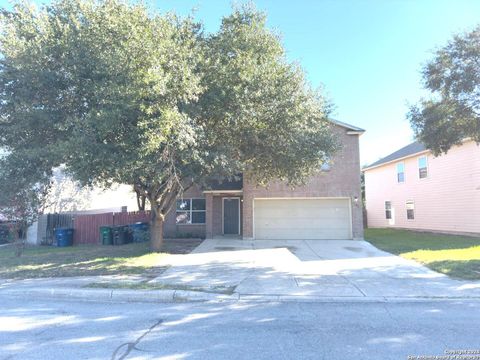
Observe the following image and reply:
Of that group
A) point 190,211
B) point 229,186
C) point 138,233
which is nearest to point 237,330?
point 229,186

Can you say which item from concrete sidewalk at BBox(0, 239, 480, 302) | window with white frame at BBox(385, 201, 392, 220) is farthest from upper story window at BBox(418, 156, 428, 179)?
concrete sidewalk at BBox(0, 239, 480, 302)

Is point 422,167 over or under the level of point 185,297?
over

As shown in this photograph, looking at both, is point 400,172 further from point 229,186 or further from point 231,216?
point 229,186

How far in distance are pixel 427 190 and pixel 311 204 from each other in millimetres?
9492

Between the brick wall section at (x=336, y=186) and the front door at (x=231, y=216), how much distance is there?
8.11 feet

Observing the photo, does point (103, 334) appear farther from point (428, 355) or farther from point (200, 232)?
point (200, 232)

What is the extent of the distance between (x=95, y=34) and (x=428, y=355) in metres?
10.4

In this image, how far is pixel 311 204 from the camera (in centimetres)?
1916

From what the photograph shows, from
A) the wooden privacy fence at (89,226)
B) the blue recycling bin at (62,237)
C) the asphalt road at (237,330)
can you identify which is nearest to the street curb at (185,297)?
the asphalt road at (237,330)

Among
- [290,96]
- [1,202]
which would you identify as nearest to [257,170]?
[290,96]

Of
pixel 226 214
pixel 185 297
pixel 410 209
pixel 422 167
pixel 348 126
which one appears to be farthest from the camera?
pixel 410 209

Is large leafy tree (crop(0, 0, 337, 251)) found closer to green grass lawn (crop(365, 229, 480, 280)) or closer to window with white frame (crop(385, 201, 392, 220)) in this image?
green grass lawn (crop(365, 229, 480, 280))

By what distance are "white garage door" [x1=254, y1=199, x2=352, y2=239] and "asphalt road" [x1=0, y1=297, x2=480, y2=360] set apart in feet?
37.7

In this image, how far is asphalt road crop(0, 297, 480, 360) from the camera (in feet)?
15.7
